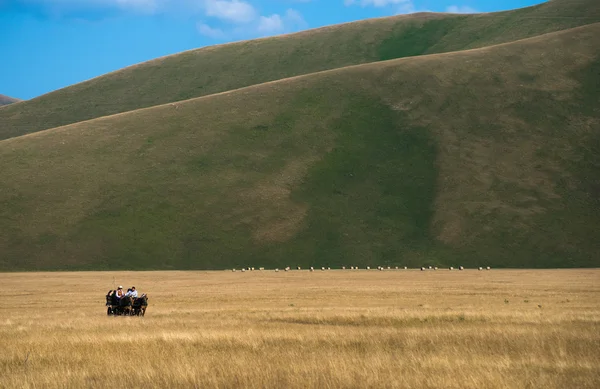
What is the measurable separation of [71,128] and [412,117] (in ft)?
284

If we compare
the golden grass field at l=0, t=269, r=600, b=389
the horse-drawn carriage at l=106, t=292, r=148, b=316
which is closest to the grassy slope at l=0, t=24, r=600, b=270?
the horse-drawn carriage at l=106, t=292, r=148, b=316

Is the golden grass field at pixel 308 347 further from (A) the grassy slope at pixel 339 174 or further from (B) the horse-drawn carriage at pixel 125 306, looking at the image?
(A) the grassy slope at pixel 339 174

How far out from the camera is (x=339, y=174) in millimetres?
151750

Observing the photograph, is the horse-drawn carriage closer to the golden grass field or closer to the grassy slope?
the golden grass field

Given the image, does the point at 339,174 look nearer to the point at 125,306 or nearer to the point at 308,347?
the point at 125,306

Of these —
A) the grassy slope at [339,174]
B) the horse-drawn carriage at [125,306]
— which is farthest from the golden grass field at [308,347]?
the grassy slope at [339,174]

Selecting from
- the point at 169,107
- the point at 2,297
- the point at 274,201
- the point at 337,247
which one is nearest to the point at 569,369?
the point at 2,297

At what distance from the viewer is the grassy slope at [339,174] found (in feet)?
417

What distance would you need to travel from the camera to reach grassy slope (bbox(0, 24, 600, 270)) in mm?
127188

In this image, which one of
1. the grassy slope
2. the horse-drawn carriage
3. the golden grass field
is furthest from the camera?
the grassy slope

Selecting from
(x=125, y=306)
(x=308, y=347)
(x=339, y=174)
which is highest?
(x=339, y=174)

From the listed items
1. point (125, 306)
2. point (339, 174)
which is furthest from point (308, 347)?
point (339, 174)

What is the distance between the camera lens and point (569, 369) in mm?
18453

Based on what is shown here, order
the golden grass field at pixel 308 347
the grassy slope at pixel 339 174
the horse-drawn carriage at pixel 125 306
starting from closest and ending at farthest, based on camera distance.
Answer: the golden grass field at pixel 308 347, the horse-drawn carriage at pixel 125 306, the grassy slope at pixel 339 174
